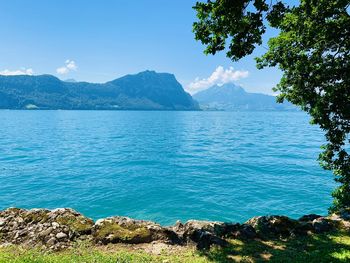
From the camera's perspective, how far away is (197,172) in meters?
49.2

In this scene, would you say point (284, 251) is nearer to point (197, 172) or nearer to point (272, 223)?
point (272, 223)

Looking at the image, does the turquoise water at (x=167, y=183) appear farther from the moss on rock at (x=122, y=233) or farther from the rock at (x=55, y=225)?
the rock at (x=55, y=225)

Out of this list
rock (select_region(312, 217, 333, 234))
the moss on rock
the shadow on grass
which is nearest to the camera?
the shadow on grass

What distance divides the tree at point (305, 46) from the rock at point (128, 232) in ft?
34.4

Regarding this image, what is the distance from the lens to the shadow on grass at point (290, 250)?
497 inches

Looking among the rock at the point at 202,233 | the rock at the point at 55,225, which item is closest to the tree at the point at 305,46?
the rock at the point at 202,233

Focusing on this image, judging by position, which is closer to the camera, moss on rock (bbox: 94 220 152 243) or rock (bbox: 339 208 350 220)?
moss on rock (bbox: 94 220 152 243)

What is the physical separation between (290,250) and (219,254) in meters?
3.79

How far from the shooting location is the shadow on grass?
12.6 m

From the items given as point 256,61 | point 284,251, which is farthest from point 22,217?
point 256,61

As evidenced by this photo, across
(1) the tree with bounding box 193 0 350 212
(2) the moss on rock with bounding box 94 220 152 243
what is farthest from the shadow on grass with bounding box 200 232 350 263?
(1) the tree with bounding box 193 0 350 212

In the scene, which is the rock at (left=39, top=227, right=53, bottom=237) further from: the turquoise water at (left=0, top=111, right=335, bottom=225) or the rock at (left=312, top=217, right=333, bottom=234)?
the turquoise water at (left=0, top=111, right=335, bottom=225)

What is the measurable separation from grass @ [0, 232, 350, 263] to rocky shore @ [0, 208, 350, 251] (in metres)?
0.65

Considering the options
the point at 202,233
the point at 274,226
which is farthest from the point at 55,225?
the point at 274,226
